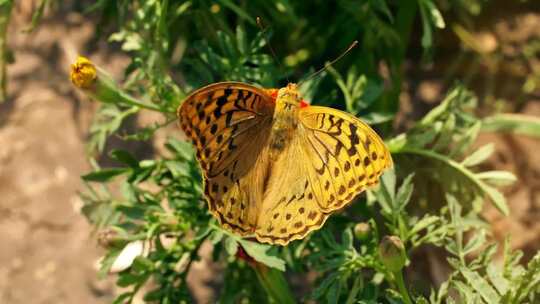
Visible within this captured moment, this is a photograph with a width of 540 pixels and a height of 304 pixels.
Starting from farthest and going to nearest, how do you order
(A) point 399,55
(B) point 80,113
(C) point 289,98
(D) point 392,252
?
1. (B) point 80,113
2. (A) point 399,55
3. (C) point 289,98
4. (D) point 392,252

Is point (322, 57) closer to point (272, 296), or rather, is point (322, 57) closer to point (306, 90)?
point (306, 90)

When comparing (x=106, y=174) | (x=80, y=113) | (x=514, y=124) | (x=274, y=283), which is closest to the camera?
(x=274, y=283)

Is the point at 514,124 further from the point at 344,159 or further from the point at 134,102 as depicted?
the point at 134,102

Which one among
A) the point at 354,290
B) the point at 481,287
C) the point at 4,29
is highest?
the point at 4,29

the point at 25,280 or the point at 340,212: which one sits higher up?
the point at 25,280

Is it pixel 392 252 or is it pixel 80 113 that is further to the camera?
pixel 80 113

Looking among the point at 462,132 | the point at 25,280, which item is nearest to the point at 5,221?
the point at 25,280

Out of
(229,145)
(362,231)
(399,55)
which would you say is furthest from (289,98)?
(399,55)
